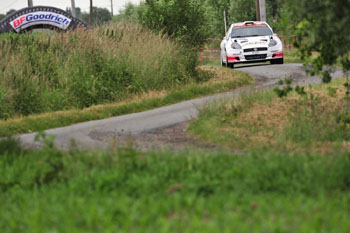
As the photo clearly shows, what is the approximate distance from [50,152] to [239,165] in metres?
2.62

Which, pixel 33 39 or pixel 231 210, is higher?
pixel 33 39

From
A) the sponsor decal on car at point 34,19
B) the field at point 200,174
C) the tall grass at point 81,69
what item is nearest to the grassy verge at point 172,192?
the field at point 200,174

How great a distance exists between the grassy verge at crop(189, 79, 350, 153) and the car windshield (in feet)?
37.0

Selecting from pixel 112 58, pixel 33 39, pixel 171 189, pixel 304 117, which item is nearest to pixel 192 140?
pixel 304 117

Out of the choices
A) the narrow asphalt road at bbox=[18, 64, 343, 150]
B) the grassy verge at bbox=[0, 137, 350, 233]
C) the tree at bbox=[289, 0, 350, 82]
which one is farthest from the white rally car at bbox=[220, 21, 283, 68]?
the grassy verge at bbox=[0, 137, 350, 233]

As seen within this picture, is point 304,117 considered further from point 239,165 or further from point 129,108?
point 129,108

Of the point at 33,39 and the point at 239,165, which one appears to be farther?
the point at 33,39

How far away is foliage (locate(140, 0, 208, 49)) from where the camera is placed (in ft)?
77.5

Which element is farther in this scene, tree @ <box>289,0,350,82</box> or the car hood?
the car hood

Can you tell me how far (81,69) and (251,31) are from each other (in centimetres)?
987

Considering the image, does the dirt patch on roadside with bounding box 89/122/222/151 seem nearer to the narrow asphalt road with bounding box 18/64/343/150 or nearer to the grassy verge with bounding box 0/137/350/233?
the narrow asphalt road with bounding box 18/64/343/150

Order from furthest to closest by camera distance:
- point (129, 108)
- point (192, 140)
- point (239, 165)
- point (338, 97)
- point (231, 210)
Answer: point (129, 108)
point (338, 97)
point (192, 140)
point (239, 165)
point (231, 210)

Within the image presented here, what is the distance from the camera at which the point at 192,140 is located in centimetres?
1156

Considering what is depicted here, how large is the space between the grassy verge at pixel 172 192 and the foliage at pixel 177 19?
14.6m
